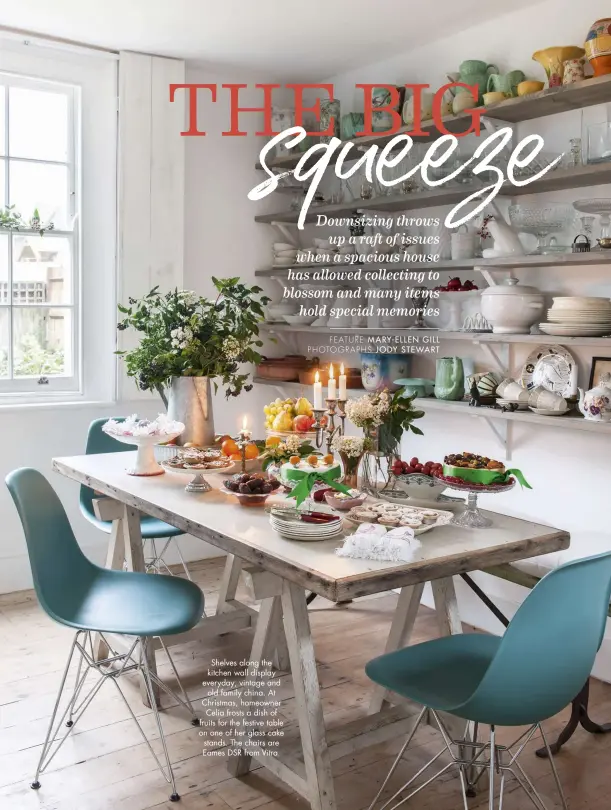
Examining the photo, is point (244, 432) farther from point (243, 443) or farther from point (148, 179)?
point (148, 179)

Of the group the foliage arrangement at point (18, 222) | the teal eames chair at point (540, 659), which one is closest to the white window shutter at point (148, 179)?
the foliage arrangement at point (18, 222)

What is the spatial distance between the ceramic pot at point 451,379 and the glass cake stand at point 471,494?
1.30 meters

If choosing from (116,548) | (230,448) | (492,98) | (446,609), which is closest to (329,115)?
(492,98)

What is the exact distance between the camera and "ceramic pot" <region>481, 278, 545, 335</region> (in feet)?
10.8

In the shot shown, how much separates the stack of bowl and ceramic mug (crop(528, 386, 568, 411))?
181 cm

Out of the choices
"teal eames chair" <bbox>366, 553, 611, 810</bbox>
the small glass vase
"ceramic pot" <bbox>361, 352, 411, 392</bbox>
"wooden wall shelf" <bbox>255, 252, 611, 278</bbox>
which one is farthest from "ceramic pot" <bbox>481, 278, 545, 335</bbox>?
"teal eames chair" <bbox>366, 553, 611, 810</bbox>

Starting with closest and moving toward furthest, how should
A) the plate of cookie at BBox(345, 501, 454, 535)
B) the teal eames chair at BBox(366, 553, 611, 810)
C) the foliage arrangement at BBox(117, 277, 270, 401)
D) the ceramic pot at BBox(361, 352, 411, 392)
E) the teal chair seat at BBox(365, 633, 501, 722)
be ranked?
the teal eames chair at BBox(366, 553, 611, 810) → the teal chair seat at BBox(365, 633, 501, 722) → the plate of cookie at BBox(345, 501, 454, 535) → the foliage arrangement at BBox(117, 277, 270, 401) → the ceramic pot at BBox(361, 352, 411, 392)

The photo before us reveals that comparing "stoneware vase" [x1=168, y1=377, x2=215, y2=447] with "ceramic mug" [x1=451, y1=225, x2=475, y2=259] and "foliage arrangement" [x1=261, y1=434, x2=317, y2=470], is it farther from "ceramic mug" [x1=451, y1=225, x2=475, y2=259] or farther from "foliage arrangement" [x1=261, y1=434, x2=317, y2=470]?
"ceramic mug" [x1=451, y1=225, x2=475, y2=259]

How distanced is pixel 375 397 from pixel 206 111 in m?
2.56

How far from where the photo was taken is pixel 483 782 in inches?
98.5

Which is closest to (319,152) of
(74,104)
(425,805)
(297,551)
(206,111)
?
(206,111)

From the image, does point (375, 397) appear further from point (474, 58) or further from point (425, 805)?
point (474, 58)

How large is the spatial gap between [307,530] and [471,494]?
1.65ft

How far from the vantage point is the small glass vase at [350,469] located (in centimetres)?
260
